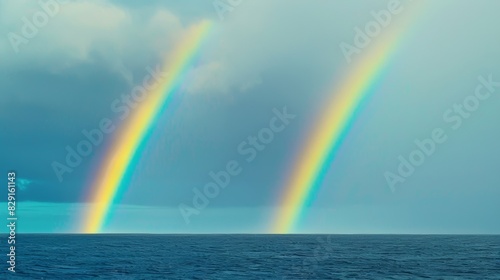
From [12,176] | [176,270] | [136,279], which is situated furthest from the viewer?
[176,270]

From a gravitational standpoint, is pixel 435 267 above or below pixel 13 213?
above

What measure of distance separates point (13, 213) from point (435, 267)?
58.0 metres

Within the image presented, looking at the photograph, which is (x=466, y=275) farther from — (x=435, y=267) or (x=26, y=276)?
(x=26, y=276)

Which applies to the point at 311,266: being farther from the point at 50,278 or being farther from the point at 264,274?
the point at 50,278

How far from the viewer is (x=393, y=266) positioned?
82250mm

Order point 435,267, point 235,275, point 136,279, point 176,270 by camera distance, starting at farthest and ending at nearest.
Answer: point 435,267, point 176,270, point 235,275, point 136,279

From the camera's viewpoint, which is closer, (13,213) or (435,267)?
(13,213)

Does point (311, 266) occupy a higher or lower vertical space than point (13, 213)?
higher

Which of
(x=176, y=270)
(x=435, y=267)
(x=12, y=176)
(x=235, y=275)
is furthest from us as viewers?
(x=435, y=267)

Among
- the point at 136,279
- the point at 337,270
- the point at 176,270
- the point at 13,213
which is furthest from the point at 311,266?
the point at 13,213

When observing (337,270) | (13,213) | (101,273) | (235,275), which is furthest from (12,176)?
(337,270)

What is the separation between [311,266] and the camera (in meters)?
82.2

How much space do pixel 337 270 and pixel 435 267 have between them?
1533cm

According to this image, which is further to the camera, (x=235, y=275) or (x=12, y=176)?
(x=235, y=275)
